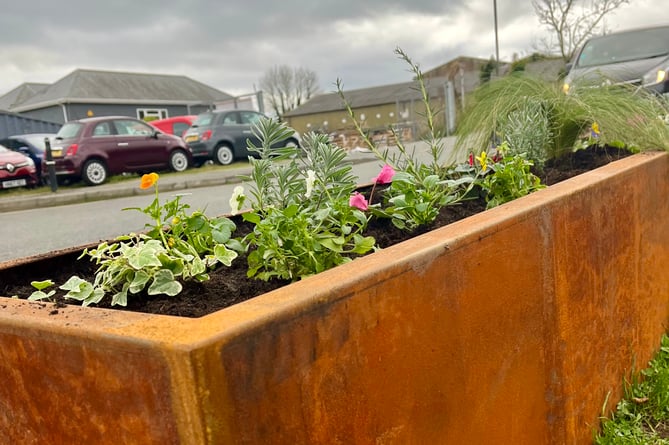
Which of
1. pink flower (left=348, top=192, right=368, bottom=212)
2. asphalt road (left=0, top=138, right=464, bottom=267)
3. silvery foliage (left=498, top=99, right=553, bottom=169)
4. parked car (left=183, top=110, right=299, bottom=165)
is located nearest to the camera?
pink flower (left=348, top=192, right=368, bottom=212)

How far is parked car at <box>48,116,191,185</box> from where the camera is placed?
1225 centimetres

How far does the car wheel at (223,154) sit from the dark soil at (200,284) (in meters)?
14.0

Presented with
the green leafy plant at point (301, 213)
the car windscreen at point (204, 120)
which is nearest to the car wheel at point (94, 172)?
the car windscreen at point (204, 120)

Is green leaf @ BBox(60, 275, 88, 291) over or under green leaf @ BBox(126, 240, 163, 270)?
under

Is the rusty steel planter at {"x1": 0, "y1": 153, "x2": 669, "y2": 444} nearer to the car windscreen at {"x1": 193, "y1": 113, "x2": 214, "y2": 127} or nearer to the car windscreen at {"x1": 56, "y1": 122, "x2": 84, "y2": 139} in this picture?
the car windscreen at {"x1": 56, "y1": 122, "x2": 84, "y2": 139}

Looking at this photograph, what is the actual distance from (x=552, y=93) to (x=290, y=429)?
2844 millimetres

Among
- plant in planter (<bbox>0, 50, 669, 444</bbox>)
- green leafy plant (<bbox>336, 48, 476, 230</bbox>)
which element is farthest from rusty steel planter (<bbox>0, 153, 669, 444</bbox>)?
green leafy plant (<bbox>336, 48, 476, 230</bbox>)

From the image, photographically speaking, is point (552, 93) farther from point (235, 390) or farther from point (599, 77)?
point (235, 390)

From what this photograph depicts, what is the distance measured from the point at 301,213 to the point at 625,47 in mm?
10023

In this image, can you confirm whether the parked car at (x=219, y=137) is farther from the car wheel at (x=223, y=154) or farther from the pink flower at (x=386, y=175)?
the pink flower at (x=386, y=175)

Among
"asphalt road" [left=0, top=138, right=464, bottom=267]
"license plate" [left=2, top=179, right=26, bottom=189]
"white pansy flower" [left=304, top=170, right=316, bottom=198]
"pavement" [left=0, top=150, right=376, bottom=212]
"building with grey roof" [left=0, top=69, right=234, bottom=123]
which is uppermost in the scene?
"building with grey roof" [left=0, top=69, right=234, bottom=123]

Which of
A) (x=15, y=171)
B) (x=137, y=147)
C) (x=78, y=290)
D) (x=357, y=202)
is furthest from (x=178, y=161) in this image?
(x=78, y=290)

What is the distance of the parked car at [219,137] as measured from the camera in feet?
50.8

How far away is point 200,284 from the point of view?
1.29 meters
